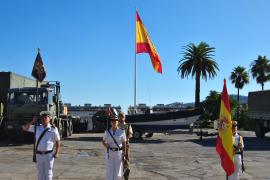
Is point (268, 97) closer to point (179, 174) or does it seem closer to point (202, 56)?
point (179, 174)

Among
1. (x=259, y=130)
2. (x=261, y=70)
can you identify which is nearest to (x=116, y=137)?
(x=259, y=130)

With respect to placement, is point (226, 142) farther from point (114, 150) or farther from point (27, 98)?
point (27, 98)

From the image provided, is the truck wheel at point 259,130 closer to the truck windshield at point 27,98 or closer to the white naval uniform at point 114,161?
the truck windshield at point 27,98

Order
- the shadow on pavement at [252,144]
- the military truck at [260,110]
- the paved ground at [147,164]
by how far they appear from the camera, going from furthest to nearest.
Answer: the military truck at [260,110] < the shadow on pavement at [252,144] < the paved ground at [147,164]

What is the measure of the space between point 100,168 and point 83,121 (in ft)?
78.7

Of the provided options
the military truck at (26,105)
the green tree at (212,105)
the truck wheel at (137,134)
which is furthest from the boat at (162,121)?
the green tree at (212,105)

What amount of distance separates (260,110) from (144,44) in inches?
490

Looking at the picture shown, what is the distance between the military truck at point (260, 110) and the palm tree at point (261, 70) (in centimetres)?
4599

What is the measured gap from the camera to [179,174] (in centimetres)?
1476

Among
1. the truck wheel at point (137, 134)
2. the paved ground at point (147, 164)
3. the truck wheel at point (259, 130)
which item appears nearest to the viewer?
the paved ground at point (147, 164)

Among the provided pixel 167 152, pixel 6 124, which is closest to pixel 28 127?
pixel 167 152

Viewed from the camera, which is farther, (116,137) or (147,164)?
(147,164)

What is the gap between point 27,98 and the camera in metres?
26.2

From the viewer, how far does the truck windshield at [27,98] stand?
2594 centimetres
